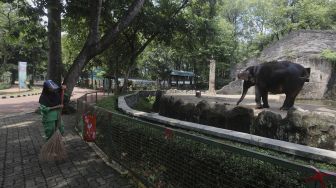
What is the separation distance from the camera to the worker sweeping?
5.73 metres

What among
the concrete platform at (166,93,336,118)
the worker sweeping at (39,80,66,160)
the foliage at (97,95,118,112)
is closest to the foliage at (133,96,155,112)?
the concrete platform at (166,93,336,118)

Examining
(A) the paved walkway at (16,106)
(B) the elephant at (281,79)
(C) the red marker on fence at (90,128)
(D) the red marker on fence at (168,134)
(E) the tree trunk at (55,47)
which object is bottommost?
(A) the paved walkway at (16,106)

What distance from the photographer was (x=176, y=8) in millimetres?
20750

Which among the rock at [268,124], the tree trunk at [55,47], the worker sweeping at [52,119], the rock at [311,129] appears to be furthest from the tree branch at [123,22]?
the rock at [311,129]

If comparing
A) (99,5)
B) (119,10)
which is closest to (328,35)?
(119,10)

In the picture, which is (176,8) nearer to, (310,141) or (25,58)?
(310,141)

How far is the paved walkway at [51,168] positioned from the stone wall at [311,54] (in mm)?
16365

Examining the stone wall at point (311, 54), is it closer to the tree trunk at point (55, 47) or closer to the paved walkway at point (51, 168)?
the tree trunk at point (55, 47)

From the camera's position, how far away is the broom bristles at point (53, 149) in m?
5.72

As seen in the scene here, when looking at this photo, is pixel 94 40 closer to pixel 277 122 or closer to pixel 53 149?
pixel 53 149

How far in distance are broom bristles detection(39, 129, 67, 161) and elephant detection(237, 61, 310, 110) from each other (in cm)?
575

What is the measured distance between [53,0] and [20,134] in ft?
17.9

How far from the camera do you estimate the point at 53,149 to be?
575cm

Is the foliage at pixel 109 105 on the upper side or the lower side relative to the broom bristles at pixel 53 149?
upper
